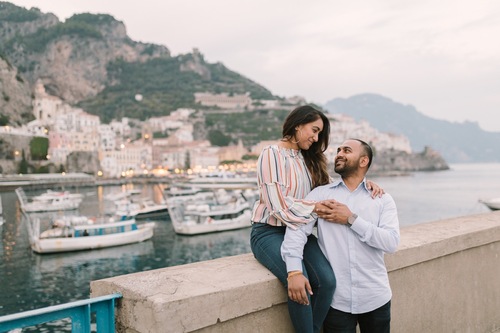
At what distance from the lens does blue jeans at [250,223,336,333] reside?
1959 millimetres

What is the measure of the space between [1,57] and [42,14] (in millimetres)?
78886

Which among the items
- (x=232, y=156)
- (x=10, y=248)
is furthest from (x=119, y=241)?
(x=232, y=156)

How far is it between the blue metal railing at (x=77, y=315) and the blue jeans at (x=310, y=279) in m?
0.66

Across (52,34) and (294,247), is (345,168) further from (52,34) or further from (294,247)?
(52,34)

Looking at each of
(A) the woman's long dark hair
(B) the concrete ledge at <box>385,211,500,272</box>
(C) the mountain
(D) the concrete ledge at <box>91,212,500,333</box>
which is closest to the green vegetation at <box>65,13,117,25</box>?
(C) the mountain

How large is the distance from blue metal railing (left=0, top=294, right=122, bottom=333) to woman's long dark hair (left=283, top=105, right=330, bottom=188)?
1.05 metres

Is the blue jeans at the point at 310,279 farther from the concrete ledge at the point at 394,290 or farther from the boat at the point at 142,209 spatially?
the boat at the point at 142,209

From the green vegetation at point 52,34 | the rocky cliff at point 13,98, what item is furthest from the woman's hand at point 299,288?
the green vegetation at point 52,34

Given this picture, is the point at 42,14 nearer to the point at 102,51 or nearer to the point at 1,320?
the point at 102,51

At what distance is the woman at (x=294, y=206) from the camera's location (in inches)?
77.7

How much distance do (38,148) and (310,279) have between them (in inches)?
3097

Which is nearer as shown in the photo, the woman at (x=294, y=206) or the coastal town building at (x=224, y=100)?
the woman at (x=294, y=206)

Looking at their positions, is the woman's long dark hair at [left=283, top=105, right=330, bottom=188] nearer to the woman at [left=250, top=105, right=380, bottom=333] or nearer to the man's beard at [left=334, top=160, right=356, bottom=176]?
the woman at [left=250, top=105, right=380, bottom=333]

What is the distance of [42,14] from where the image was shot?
150500 millimetres
